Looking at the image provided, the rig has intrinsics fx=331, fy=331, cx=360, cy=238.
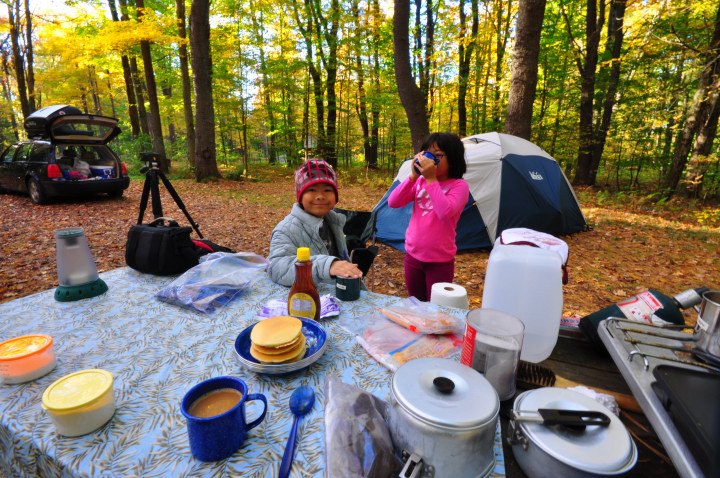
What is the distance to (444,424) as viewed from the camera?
27.9 inches

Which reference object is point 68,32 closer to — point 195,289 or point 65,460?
point 195,289

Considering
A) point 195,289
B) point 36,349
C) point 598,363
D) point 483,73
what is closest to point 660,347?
point 598,363

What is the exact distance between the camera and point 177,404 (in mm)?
1032

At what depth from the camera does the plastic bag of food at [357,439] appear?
767 mm

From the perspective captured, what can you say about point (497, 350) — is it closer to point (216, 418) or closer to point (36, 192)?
point (216, 418)

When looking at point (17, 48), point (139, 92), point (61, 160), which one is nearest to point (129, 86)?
point (139, 92)

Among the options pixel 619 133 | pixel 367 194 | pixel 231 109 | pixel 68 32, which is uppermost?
pixel 68 32

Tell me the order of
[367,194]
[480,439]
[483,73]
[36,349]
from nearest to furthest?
[480,439] → [36,349] → [367,194] → [483,73]

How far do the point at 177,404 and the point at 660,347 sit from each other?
4.95 ft

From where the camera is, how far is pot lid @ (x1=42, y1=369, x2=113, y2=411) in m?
0.90

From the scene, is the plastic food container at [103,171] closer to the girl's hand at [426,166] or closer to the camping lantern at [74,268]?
the camping lantern at [74,268]

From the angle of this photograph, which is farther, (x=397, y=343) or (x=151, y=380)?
(x=397, y=343)

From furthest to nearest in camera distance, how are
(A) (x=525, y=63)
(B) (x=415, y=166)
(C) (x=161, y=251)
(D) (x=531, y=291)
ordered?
(A) (x=525, y=63) → (B) (x=415, y=166) → (C) (x=161, y=251) → (D) (x=531, y=291)

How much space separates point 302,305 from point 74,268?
123 cm
